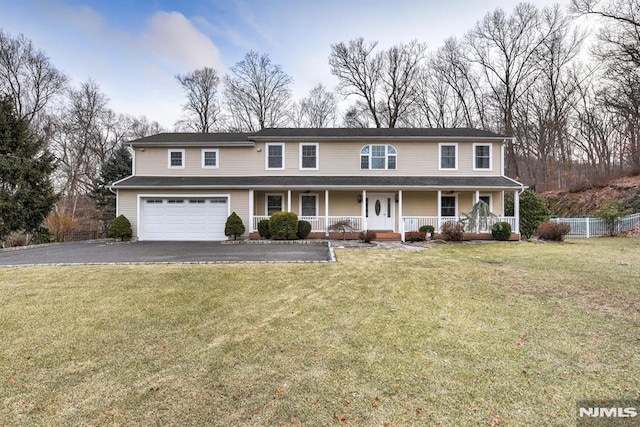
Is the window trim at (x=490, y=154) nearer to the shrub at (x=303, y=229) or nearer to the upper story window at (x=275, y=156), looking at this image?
the shrub at (x=303, y=229)

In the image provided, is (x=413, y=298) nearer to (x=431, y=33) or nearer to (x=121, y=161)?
(x=121, y=161)

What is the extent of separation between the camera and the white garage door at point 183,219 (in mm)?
15625

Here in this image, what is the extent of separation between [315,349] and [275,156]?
14.1m

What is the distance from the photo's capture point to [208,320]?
4406 mm

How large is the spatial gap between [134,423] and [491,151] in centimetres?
1828

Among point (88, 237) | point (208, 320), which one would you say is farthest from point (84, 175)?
point (208, 320)

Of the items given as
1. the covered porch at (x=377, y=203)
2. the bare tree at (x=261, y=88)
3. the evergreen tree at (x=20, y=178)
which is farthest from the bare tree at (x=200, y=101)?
the covered porch at (x=377, y=203)

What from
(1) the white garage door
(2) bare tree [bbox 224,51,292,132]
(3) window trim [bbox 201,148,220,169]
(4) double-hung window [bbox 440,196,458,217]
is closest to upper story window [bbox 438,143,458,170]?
(4) double-hung window [bbox 440,196,458,217]

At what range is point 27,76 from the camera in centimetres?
2238

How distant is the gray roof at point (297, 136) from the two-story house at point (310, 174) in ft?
0.18

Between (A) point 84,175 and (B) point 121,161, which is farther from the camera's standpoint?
(A) point 84,175

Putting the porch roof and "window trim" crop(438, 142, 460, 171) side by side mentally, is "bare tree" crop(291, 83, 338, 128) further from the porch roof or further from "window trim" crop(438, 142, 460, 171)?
"window trim" crop(438, 142, 460, 171)

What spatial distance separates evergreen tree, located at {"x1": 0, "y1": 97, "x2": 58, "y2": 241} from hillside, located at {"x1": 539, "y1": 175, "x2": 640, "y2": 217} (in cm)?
3175

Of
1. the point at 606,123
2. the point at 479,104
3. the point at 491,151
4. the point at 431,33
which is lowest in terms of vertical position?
the point at 491,151
